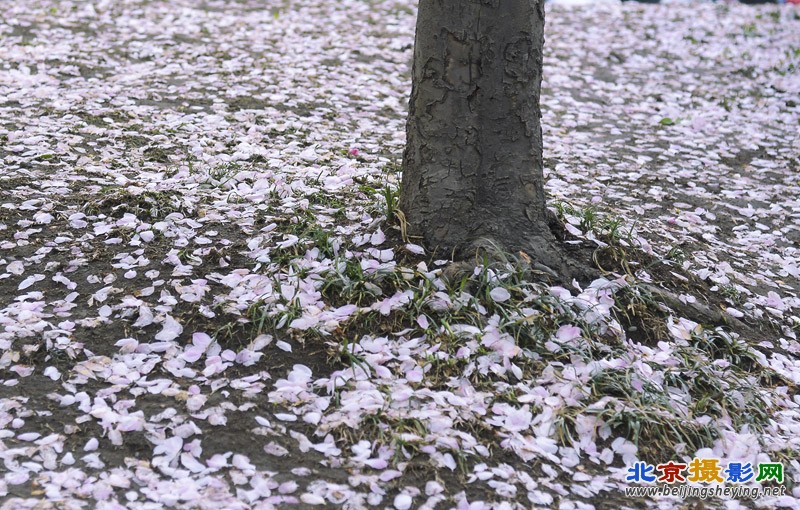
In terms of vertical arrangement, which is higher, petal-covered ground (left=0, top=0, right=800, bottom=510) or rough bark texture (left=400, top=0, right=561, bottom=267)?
rough bark texture (left=400, top=0, right=561, bottom=267)

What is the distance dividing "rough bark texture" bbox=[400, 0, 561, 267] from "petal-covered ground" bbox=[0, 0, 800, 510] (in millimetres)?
183

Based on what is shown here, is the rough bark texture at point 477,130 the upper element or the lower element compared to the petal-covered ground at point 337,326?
upper

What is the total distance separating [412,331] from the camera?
3.21 meters

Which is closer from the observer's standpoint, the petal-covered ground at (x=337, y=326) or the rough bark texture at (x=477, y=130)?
the petal-covered ground at (x=337, y=326)

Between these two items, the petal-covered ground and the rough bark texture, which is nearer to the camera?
→ the petal-covered ground

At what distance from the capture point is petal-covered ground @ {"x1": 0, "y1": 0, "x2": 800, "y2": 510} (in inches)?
104

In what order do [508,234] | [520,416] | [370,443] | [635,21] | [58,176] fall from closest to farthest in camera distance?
[370,443] < [520,416] < [508,234] < [58,176] < [635,21]

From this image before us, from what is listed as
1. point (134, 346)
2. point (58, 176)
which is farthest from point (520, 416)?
point (58, 176)

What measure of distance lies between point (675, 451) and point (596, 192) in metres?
2.44

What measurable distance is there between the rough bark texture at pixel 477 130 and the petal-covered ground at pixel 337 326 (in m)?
0.18

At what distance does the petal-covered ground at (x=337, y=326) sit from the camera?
2.65 metres

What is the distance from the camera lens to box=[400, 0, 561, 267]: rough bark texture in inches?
131

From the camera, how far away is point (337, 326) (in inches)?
125

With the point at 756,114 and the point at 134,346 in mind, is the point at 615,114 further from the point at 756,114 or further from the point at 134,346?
the point at 134,346
